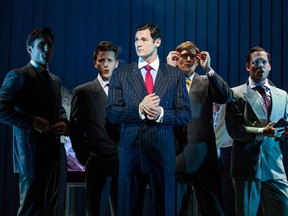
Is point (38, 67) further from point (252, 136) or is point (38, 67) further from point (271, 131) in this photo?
point (271, 131)

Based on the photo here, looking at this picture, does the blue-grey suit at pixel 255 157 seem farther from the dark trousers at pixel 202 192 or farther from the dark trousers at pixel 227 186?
the dark trousers at pixel 227 186

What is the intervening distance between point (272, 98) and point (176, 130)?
0.81 meters

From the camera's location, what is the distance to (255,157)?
365 cm

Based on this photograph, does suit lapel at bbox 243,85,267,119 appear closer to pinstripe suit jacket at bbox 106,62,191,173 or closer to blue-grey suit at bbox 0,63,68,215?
pinstripe suit jacket at bbox 106,62,191,173

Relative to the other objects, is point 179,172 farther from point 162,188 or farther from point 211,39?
point 211,39

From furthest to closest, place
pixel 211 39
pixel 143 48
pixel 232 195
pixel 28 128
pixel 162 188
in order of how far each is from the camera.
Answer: pixel 211 39
pixel 232 195
pixel 28 128
pixel 143 48
pixel 162 188

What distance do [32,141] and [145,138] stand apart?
908 millimetres

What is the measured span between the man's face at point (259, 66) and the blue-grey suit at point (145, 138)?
93cm

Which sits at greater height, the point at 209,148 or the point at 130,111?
the point at 130,111

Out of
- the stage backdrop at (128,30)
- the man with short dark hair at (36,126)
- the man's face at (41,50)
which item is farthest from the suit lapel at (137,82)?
the stage backdrop at (128,30)

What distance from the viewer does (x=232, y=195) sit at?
5.05m

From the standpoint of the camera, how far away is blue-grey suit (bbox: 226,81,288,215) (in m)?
3.62

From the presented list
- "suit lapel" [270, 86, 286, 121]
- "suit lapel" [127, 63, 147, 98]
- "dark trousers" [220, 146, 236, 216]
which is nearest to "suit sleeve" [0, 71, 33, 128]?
"suit lapel" [127, 63, 147, 98]

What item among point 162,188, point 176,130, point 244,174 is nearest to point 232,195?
point 244,174
